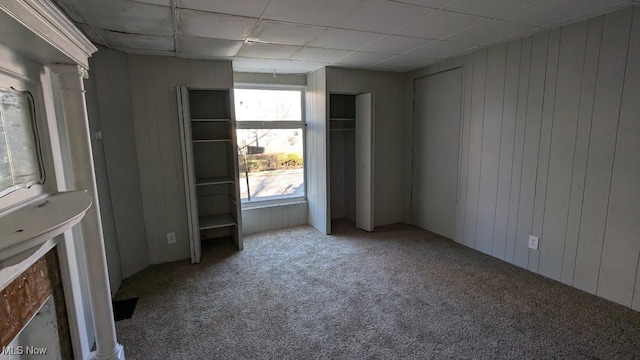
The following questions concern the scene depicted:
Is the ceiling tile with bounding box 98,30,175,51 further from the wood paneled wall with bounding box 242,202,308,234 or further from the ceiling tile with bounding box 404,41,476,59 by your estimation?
the ceiling tile with bounding box 404,41,476,59

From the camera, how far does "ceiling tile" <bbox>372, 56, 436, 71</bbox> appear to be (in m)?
3.51

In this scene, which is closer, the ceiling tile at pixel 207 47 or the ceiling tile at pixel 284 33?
the ceiling tile at pixel 284 33

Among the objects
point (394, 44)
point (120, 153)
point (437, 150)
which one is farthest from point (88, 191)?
point (437, 150)

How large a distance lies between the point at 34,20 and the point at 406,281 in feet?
9.63

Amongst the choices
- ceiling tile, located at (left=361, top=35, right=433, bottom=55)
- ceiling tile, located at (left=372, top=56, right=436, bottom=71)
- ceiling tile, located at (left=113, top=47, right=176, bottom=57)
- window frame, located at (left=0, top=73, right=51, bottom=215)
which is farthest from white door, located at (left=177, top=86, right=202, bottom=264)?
ceiling tile, located at (left=372, top=56, right=436, bottom=71)

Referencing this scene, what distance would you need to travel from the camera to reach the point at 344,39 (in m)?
2.74

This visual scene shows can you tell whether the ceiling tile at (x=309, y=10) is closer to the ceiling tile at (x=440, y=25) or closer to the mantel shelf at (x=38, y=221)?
the ceiling tile at (x=440, y=25)

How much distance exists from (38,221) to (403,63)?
3721mm

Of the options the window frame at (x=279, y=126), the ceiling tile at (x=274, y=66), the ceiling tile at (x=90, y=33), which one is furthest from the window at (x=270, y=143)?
the ceiling tile at (x=90, y=33)

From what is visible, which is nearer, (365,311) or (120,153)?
(365,311)

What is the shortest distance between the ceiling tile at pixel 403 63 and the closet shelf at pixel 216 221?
269 cm

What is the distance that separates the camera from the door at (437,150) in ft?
→ 12.1

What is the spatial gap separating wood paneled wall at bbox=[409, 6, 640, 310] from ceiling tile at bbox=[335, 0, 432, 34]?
137 centimetres

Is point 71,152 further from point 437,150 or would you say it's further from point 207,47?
point 437,150
